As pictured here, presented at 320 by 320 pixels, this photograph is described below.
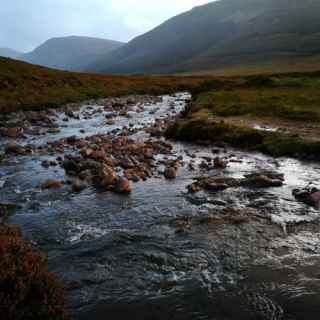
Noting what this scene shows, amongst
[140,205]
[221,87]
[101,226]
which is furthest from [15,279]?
[221,87]

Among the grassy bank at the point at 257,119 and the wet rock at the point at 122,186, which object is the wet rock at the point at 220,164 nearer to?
the grassy bank at the point at 257,119

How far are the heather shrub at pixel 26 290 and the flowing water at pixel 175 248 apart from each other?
5.32 feet

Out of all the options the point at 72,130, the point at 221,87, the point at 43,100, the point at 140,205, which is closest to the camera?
the point at 140,205

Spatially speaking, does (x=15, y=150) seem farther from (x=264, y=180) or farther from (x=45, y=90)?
(x=45, y=90)

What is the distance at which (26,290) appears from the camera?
6.75m

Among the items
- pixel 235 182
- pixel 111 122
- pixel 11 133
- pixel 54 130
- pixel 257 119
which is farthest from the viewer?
pixel 111 122

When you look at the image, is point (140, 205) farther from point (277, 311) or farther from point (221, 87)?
point (221, 87)

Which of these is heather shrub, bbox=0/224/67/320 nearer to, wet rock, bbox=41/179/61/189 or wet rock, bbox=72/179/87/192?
wet rock, bbox=72/179/87/192

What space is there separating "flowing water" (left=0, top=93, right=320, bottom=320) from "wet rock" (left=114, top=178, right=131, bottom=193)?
359mm

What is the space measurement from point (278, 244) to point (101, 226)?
5303 mm

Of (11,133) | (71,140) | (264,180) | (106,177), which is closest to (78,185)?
(106,177)

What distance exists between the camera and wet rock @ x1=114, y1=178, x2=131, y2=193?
53.9ft

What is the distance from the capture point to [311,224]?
12.7 m

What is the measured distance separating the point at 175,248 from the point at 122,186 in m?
5.72
